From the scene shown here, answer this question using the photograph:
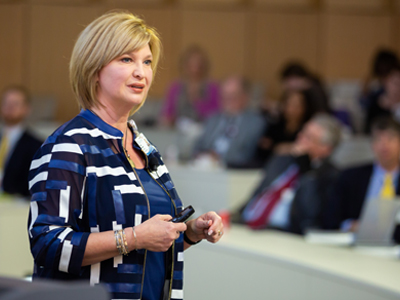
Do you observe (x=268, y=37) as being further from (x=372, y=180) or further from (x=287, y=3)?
(x=372, y=180)

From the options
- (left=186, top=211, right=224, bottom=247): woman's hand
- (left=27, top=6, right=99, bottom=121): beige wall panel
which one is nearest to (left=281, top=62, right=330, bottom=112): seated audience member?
(left=27, top=6, right=99, bottom=121): beige wall panel

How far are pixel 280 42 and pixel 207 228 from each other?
743cm

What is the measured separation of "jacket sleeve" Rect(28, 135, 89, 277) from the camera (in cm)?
114

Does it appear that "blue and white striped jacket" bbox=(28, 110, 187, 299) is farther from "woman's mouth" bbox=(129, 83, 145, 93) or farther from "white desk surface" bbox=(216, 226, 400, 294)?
"white desk surface" bbox=(216, 226, 400, 294)

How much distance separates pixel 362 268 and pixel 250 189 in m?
Answer: 2.52

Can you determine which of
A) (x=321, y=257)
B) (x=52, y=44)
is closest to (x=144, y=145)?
(x=321, y=257)

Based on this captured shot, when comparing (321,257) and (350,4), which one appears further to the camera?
(350,4)

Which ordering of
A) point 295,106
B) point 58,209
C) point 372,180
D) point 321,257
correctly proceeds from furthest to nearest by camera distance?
point 295,106
point 372,180
point 321,257
point 58,209

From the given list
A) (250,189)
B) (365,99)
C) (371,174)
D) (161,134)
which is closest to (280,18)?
(365,99)

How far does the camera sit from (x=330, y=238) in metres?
2.82

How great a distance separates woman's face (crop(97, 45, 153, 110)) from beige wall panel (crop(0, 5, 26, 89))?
24.2 feet

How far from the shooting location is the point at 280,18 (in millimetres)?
8477

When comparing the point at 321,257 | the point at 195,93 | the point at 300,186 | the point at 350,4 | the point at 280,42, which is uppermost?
the point at 350,4

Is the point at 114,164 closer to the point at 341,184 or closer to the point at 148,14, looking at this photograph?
the point at 341,184
